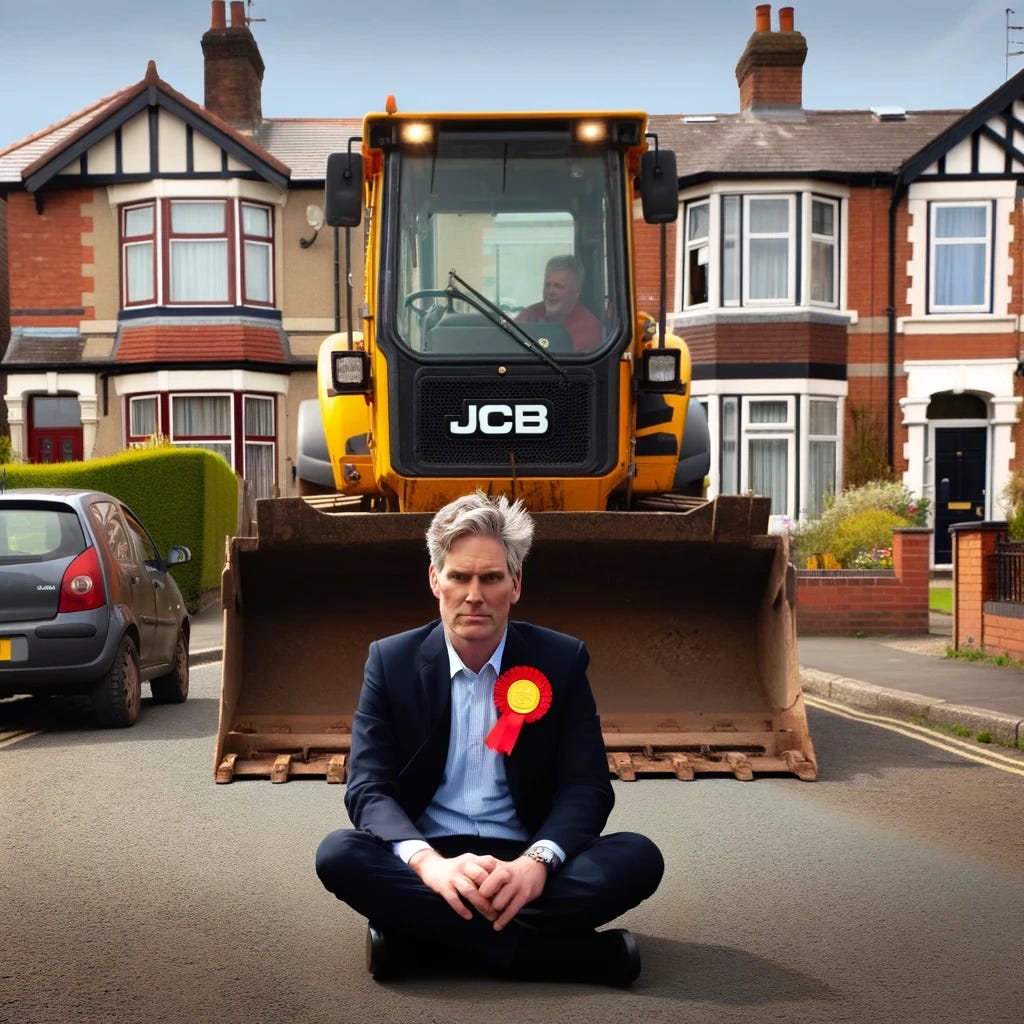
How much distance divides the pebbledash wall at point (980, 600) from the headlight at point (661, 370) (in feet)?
20.8

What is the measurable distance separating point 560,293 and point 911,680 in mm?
5113

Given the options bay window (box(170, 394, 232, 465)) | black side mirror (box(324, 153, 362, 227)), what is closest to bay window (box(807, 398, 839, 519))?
bay window (box(170, 394, 232, 465))

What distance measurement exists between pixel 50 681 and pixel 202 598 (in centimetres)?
1175

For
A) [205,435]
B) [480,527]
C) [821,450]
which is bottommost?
[480,527]

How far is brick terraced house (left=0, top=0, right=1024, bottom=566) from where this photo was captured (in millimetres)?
27703

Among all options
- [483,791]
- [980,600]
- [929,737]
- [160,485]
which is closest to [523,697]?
[483,791]

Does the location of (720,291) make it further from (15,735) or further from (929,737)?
(15,735)

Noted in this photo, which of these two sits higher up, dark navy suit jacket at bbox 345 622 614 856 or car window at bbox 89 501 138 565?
car window at bbox 89 501 138 565

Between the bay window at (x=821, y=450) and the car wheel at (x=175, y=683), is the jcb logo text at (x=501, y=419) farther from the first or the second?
the bay window at (x=821, y=450)

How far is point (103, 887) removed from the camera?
5914 millimetres

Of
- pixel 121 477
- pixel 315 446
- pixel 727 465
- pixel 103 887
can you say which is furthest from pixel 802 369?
pixel 103 887

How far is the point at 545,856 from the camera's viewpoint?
179 inches

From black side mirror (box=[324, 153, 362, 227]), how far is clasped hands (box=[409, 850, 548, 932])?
5.04 metres

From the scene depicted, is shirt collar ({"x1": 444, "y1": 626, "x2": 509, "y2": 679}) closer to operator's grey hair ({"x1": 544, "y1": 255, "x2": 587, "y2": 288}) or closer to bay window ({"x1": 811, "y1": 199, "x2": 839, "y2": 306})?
operator's grey hair ({"x1": 544, "y1": 255, "x2": 587, "y2": 288})
